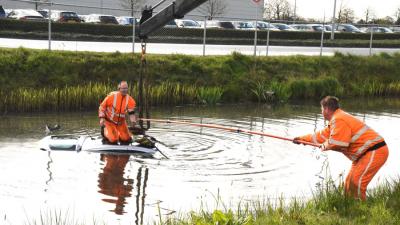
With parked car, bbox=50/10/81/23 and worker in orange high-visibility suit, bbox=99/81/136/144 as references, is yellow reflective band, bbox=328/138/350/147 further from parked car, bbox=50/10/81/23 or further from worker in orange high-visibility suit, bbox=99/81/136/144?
parked car, bbox=50/10/81/23

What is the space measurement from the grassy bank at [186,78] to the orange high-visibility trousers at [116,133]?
420cm

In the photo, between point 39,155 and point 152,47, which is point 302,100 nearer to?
point 152,47

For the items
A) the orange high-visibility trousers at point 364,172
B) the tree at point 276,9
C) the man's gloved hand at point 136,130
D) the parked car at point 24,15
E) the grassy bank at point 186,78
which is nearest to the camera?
the orange high-visibility trousers at point 364,172

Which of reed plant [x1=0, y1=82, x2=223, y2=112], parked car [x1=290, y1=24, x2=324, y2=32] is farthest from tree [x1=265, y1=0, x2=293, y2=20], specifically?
reed plant [x1=0, y1=82, x2=223, y2=112]

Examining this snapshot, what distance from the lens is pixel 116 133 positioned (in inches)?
605

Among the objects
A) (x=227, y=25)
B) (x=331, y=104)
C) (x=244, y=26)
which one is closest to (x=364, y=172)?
(x=331, y=104)

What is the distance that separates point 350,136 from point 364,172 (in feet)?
1.89

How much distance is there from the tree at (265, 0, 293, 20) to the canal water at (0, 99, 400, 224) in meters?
55.2

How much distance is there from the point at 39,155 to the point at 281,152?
5928 millimetres

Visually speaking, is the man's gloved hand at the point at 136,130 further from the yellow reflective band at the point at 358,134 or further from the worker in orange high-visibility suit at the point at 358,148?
the yellow reflective band at the point at 358,134

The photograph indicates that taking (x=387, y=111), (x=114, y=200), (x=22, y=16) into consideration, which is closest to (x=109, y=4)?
(x=22, y=16)

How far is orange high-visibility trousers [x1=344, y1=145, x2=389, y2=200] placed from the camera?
9.58 metres

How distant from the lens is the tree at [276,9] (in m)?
74.6

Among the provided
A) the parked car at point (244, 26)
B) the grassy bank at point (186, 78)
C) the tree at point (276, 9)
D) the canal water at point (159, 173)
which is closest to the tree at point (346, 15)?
the tree at point (276, 9)
